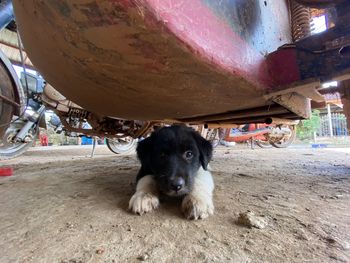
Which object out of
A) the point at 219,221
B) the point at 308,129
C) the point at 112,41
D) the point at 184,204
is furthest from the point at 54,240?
the point at 308,129

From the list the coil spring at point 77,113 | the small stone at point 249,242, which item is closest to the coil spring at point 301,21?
the small stone at point 249,242

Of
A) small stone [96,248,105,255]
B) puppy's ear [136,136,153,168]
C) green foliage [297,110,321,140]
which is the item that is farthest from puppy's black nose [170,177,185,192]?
green foliage [297,110,321,140]

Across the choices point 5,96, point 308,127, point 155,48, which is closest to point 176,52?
point 155,48

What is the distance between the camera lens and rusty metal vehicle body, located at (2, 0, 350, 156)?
3.22ft

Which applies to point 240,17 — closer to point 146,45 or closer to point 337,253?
point 146,45

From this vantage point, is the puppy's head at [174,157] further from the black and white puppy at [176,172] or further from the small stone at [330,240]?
the small stone at [330,240]

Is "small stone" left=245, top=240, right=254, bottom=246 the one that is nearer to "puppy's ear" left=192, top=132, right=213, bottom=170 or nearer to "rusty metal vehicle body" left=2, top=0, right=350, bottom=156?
"rusty metal vehicle body" left=2, top=0, right=350, bottom=156

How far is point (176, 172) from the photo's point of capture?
5.78 feet

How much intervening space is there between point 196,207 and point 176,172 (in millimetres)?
288

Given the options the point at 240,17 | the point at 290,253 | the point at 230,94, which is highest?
the point at 240,17

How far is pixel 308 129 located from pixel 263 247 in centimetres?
1468

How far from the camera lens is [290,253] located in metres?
1.14

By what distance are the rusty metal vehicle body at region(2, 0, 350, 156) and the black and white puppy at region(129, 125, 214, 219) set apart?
270 mm

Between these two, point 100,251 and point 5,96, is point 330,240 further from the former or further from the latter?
point 5,96
